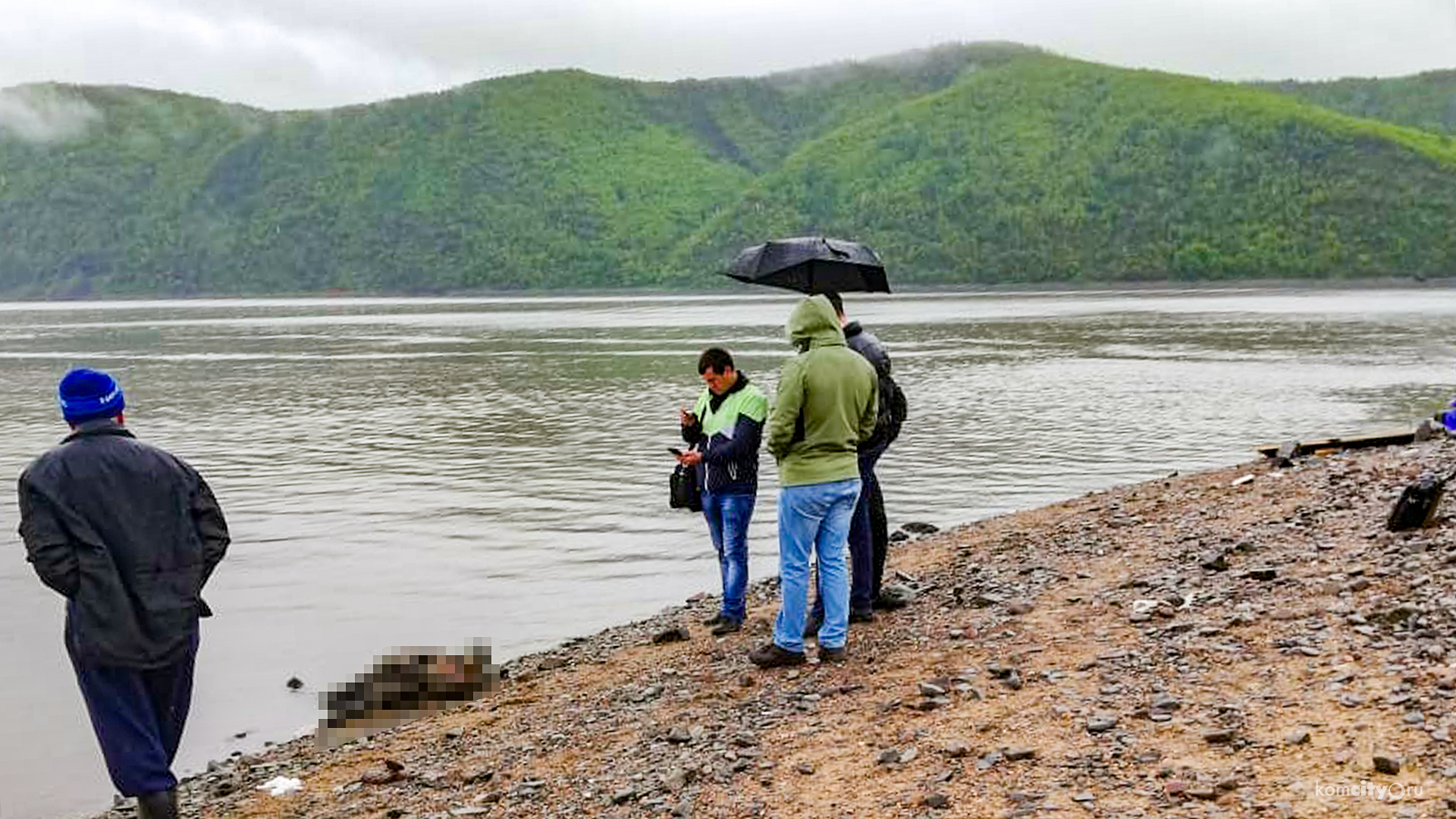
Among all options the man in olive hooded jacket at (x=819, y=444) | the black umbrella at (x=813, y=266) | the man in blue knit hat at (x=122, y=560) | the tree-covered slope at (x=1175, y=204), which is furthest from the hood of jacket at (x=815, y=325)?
the tree-covered slope at (x=1175, y=204)

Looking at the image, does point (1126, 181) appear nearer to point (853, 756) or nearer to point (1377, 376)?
point (1377, 376)

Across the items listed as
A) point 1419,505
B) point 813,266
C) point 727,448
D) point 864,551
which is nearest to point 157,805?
point 727,448

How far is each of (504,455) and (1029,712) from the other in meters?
19.4

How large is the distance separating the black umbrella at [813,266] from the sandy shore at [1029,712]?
7.58ft

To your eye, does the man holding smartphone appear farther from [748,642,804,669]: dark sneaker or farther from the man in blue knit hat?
the man in blue knit hat

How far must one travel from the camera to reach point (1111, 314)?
89.6m

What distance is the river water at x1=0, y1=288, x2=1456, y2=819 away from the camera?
1147cm

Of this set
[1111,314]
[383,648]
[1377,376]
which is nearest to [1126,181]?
[1111,314]

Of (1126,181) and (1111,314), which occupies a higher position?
(1126,181)

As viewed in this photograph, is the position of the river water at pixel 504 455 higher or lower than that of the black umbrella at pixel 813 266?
lower

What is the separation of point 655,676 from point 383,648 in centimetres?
400

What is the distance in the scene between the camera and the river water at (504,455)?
11.5 metres

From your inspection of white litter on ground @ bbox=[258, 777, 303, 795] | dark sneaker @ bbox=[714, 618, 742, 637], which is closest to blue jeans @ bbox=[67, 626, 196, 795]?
white litter on ground @ bbox=[258, 777, 303, 795]

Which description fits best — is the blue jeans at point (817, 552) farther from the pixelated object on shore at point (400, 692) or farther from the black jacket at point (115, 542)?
the black jacket at point (115, 542)
